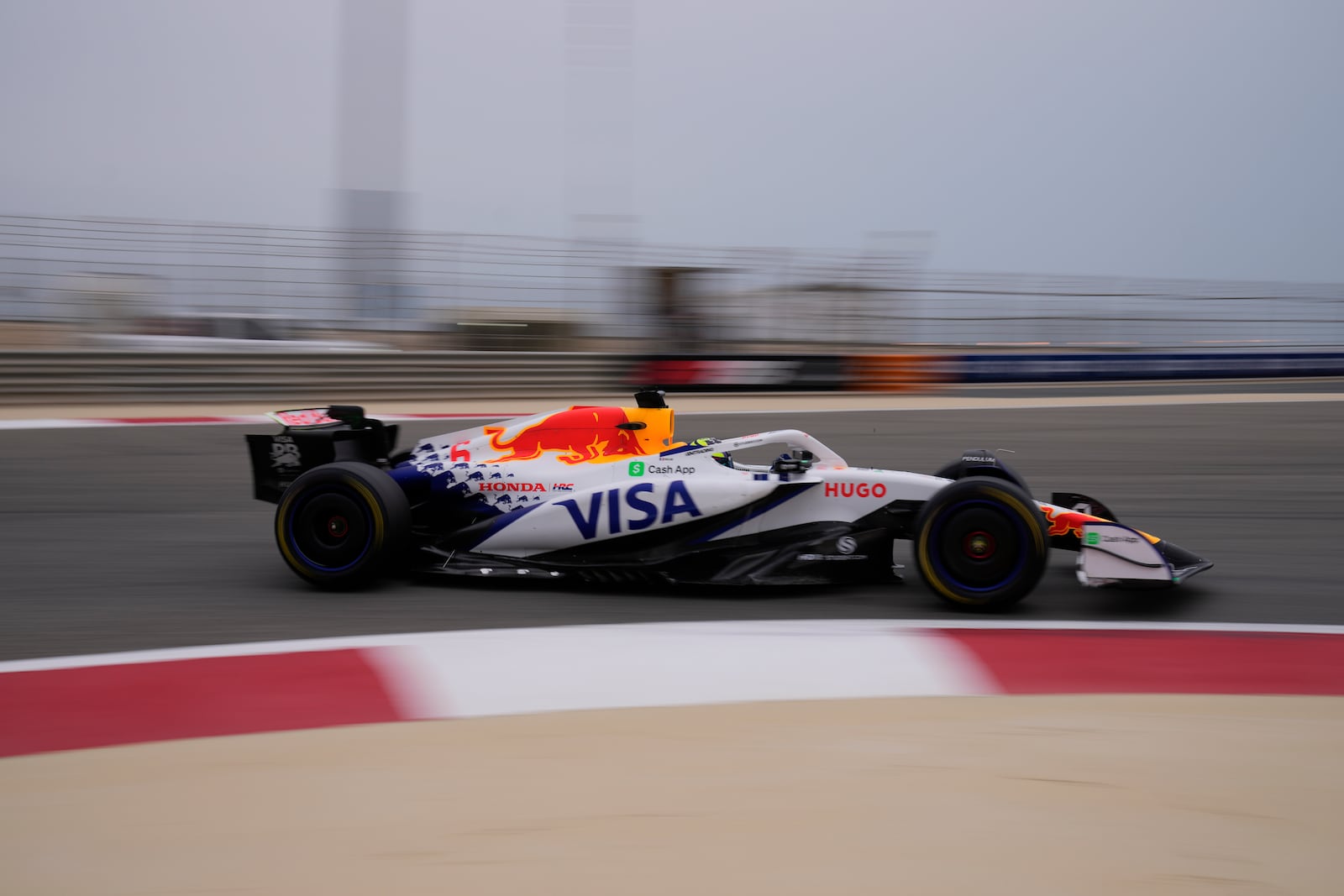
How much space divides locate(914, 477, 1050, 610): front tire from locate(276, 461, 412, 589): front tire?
2.19m

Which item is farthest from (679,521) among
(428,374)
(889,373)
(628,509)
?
(889,373)

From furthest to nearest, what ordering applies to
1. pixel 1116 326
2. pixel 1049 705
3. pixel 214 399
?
pixel 1116 326 < pixel 214 399 < pixel 1049 705

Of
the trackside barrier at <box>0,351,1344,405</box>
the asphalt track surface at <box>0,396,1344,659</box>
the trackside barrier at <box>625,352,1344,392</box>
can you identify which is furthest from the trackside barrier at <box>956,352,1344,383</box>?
the asphalt track surface at <box>0,396,1344,659</box>

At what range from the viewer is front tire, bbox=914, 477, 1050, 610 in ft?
13.6

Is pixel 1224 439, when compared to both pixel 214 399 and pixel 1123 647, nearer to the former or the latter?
pixel 1123 647

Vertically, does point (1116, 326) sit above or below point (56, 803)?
above

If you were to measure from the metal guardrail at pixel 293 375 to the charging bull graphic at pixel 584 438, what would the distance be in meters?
7.66

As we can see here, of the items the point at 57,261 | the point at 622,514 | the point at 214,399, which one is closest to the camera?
the point at 622,514

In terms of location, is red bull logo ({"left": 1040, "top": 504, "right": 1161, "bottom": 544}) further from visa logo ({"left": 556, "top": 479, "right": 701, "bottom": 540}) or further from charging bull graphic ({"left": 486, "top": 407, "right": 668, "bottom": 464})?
charging bull graphic ({"left": 486, "top": 407, "right": 668, "bottom": 464})

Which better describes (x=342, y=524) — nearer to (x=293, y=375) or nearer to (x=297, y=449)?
(x=297, y=449)

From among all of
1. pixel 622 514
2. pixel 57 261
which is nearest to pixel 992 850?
pixel 622 514

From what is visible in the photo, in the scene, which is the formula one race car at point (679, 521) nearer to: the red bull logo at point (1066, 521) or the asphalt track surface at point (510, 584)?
the red bull logo at point (1066, 521)

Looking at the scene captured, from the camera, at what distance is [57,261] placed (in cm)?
1288

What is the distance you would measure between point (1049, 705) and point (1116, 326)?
57.7 ft
